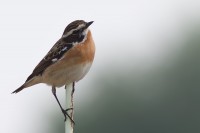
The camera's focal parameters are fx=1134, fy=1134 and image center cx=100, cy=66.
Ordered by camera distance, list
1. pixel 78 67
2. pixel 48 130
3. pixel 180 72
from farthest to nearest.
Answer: pixel 180 72
pixel 48 130
pixel 78 67

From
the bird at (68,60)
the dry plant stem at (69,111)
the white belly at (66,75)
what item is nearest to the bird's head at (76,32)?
the bird at (68,60)

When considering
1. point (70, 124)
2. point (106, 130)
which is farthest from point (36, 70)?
point (106, 130)

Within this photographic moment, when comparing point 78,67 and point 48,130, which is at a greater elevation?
point 78,67

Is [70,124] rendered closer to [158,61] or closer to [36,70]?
[36,70]

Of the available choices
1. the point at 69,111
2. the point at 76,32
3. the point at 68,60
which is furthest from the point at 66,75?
the point at 69,111

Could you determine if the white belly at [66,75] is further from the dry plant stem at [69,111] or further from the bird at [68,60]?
the dry plant stem at [69,111]

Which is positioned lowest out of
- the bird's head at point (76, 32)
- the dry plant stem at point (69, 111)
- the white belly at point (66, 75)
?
the dry plant stem at point (69, 111)

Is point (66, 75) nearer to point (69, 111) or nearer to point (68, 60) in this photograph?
point (68, 60)
